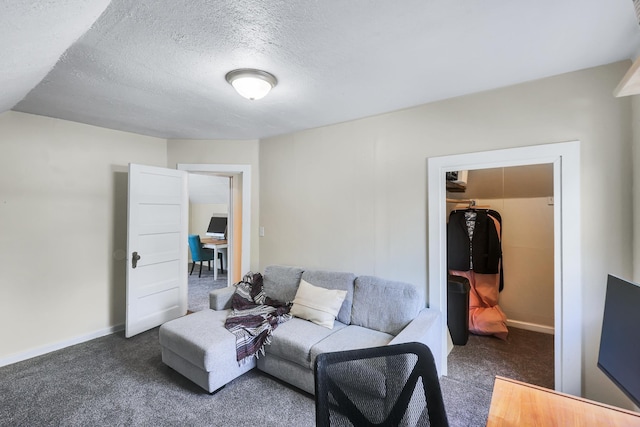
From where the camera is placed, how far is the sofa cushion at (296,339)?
7.02ft

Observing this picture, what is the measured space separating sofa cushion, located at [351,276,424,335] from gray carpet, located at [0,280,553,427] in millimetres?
616

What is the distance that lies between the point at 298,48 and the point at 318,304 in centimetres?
199

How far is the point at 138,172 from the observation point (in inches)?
124

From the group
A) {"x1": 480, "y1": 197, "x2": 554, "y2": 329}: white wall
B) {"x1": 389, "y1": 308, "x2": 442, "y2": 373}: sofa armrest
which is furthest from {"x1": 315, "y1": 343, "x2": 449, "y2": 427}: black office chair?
{"x1": 480, "y1": 197, "x2": 554, "y2": 329}: white wall

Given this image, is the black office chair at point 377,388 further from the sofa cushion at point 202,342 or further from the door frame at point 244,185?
the door frame at point 244,185

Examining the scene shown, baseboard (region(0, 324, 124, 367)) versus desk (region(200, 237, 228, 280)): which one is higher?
desk (region(200, 237, 228, 280))

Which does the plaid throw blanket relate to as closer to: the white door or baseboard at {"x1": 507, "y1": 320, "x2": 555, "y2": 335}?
the white door

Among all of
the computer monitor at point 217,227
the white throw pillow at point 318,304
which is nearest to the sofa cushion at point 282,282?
the white throw pillow at point 318,304

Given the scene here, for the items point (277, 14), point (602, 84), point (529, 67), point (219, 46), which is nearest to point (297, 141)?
point (219, 46)

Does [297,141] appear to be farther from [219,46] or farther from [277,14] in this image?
[277,14]

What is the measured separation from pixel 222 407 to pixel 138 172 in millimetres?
2501

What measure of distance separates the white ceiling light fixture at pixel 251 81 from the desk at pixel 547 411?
6.90 ft

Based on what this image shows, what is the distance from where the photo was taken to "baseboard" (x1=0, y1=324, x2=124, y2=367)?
2.63m

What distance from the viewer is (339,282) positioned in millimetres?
2693
